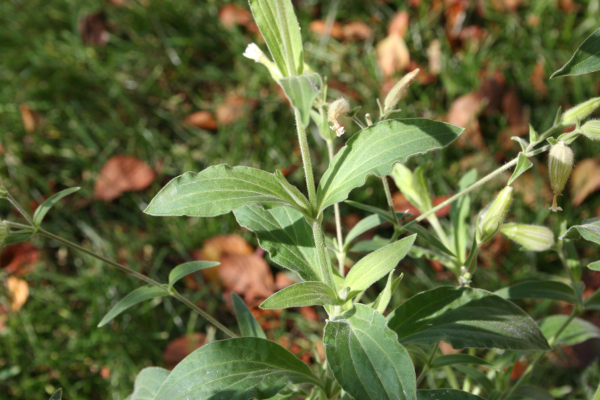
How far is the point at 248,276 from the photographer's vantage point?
2.43m

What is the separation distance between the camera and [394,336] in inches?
40.3

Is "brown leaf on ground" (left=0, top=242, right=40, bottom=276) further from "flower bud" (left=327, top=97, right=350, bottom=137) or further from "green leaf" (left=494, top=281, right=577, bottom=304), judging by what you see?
"green leaf" (left=494, top=281, right=577, bottom=304)

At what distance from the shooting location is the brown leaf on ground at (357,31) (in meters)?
3.22

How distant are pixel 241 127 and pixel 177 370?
1849 mm

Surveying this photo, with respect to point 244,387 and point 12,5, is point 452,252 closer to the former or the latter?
point 244,387

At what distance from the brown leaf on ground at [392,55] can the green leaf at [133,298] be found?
6.74ft

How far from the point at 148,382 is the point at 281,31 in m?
1.07

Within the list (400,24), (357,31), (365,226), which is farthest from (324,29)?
(365,226)

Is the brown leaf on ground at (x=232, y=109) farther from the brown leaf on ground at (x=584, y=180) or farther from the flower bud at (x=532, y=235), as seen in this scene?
the flower bud at (x=532, y=235)

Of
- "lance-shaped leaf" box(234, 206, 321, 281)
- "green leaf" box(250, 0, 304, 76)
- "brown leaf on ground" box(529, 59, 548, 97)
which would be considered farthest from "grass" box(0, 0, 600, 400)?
"green leaf" box(250, 0, 304, 76)

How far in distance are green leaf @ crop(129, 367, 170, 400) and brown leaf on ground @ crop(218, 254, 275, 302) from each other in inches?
33.7

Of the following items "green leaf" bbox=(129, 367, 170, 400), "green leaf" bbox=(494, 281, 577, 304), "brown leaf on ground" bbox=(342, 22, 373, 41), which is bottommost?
"green leaf" bbox=(129, 367, 170, 400)

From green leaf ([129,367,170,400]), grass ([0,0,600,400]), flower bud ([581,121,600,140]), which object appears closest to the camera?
flower bud ([581,121,600,140])

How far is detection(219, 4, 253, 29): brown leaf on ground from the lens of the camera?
10.5 ft
